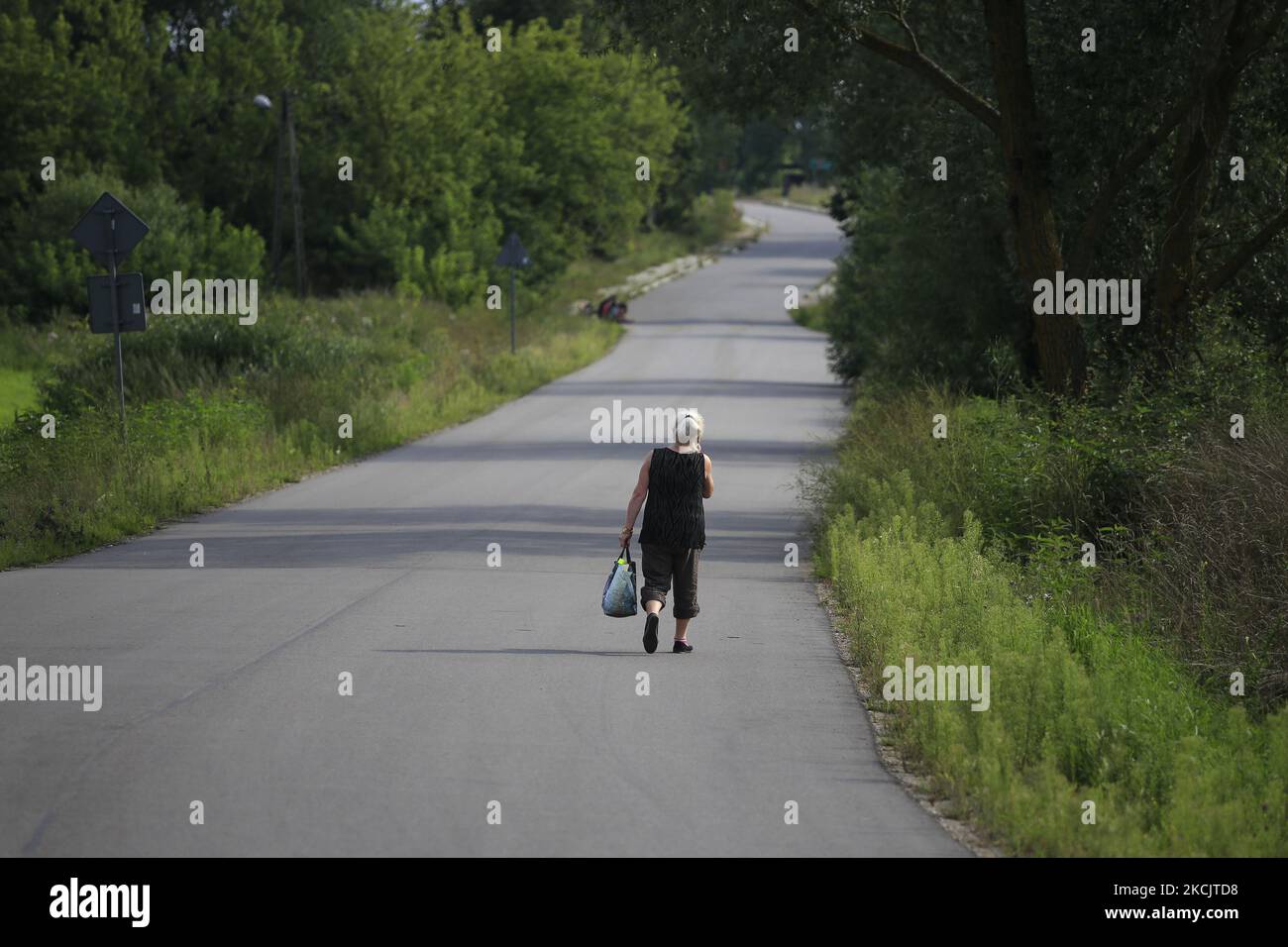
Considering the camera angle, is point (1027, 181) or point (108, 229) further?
point (1027, 181)

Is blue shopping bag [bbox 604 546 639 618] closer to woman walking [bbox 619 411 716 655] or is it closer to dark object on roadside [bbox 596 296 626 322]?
woman walking [bbox 619 411 716 655]

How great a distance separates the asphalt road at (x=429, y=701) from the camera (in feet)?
23.8

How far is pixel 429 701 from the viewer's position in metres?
9.82

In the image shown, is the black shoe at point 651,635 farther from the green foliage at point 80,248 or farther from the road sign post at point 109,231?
the green foliage at point 80,248

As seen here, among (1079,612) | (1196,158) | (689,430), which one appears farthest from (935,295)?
(689,430)

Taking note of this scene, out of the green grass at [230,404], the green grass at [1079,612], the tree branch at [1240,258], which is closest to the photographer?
the green grass at [1079,612]

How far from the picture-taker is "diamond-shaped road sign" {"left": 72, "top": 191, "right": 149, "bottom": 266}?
18.8 metres

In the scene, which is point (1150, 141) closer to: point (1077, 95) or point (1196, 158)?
point (1196, 158)

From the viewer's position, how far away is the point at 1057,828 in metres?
7.10

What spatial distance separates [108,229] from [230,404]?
6206mm

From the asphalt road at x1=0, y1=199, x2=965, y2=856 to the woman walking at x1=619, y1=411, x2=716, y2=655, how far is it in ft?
1.07

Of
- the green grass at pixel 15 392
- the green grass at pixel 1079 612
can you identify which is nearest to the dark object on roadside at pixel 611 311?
the green grass at pixel 15 392

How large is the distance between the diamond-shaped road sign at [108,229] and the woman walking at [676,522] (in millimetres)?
9126

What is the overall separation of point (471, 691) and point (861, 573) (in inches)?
164
